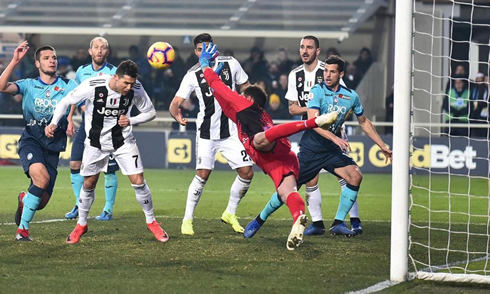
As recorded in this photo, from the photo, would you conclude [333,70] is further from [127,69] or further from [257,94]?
[127,69]

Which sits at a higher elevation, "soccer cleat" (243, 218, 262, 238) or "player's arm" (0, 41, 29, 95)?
"player's arm" (0, 41, 29, 95)

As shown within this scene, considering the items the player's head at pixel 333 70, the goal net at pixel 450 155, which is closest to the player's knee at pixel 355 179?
the goal net at pixel 450 155

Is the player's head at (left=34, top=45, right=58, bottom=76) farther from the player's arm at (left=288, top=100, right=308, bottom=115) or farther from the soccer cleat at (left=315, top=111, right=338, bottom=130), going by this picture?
the soccer cleat at (left=315, top=111, right=338, bottom=130)

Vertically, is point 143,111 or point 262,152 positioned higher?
point 143,111

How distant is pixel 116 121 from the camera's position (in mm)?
9094

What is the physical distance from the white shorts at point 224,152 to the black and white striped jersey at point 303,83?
0.95m

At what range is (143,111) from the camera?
937cm

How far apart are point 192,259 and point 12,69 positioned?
2801 millimetres

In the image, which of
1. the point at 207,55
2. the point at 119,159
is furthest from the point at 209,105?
the point at 119,159

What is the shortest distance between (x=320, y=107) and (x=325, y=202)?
15.4ft

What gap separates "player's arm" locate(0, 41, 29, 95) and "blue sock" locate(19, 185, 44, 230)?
3.58 feet

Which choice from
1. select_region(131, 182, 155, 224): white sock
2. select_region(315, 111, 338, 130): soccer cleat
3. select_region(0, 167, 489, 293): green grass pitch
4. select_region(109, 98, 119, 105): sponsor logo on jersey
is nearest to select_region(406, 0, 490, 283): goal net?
select_region(0, 167, 489, 293): green grass pitch

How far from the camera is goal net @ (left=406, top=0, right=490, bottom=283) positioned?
322 inches

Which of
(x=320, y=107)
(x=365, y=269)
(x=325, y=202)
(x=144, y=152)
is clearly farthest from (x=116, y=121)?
(x=144, y=152)
